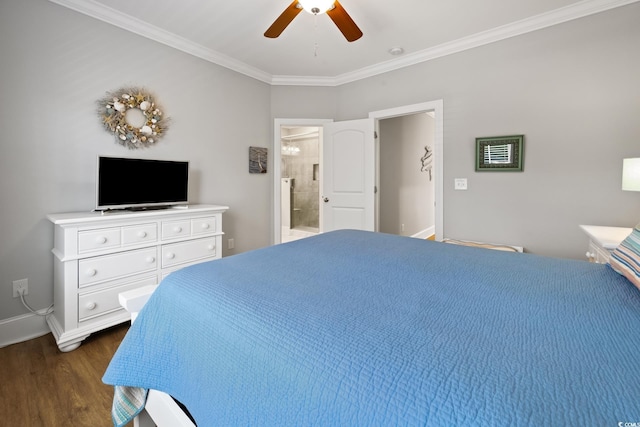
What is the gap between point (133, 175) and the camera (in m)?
2.51

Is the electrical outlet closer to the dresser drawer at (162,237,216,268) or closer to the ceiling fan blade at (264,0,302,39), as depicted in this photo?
the dresser drawer at (162,237,216,268)

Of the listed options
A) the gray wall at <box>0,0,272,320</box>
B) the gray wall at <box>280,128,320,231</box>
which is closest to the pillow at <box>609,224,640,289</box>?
the gray wall at <box>0,0,272,320</box>

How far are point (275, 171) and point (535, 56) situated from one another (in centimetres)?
311

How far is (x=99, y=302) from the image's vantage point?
2174mm

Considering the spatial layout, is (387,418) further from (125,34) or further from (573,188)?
(125,34)

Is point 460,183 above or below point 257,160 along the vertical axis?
below

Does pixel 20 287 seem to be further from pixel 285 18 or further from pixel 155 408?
pixel 285 18

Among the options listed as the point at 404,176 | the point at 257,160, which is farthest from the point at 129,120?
the point at 404,176

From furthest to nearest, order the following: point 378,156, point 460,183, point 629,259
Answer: point 378,156, point 460,183, point 629,259

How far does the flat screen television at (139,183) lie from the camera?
7.62 ft

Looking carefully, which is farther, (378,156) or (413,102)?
(378,156)

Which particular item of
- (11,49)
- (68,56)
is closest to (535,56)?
(68,56)

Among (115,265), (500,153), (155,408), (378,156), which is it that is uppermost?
(378,156)

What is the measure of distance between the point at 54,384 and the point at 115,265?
81 cm
